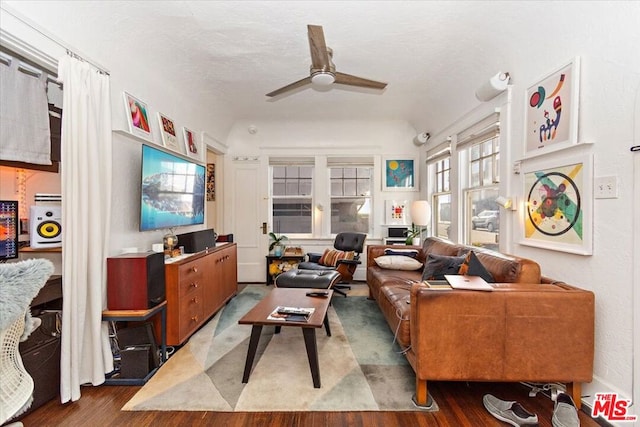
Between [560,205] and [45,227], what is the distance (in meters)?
3.72

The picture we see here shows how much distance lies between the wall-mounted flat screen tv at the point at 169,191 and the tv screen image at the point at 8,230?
0.77m

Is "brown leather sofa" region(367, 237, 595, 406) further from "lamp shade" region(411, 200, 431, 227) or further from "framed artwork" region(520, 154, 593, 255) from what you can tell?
"lamp shade" region(411, 200, 431, 227)

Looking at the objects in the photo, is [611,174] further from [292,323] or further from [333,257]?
[333,257]

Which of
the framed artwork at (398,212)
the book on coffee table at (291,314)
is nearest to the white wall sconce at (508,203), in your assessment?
the book on coffee table at (291,314)

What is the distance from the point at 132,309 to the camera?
7.07 feet

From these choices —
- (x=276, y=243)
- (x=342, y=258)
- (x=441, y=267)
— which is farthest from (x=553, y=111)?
(x=276, y=243)

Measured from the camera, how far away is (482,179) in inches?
131

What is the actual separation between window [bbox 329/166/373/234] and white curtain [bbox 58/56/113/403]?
3603mm

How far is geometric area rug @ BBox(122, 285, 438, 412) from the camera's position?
6.07 ft

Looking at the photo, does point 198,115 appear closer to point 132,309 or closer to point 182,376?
point 132,309

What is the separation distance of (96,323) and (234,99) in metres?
3.03

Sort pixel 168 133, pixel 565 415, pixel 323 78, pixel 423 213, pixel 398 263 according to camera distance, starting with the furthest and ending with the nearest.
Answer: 1. pixel 423 213
2. pixel 398 263
3. pixel 168 133
4. pixel 323 78
5. pixel 565 415

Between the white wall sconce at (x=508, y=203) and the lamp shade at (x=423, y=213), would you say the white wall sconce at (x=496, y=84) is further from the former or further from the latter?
the lamp shade at (x=423, y=213)

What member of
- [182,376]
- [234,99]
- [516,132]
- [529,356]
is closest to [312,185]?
[234,99]
